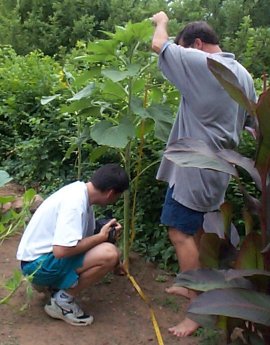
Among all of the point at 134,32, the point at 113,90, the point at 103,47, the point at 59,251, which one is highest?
the point at 134,32

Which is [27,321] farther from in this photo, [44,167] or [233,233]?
[44,167]

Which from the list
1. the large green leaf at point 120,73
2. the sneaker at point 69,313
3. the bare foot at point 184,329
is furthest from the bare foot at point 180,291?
the large green leaf at point 120,73

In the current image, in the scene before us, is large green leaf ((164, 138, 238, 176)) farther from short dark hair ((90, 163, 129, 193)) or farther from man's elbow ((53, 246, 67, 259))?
man's elbow ((53, 246, 67, 259))

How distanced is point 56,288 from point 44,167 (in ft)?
7.78

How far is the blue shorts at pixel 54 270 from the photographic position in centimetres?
379

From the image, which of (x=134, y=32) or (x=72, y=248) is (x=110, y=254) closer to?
(x=72, y=248)

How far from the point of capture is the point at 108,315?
4047 mm

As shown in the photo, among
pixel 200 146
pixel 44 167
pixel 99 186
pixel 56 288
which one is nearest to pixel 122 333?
A: pixel 56 288

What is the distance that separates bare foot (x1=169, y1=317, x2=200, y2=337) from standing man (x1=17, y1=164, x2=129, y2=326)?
48 cm

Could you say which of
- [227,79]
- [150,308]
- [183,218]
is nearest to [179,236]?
[183,218]

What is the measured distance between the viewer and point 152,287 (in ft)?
14.5

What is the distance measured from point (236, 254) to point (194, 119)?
0.87m

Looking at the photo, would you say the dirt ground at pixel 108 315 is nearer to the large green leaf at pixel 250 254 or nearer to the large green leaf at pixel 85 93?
the large green leaf at pixel 250 254

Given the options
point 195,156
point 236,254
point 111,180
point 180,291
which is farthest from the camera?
point 180,291
